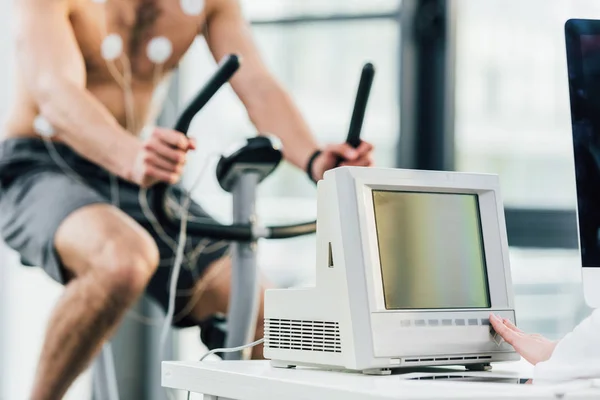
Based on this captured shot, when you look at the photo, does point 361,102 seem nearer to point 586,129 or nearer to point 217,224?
point 217,224

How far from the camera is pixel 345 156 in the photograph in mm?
2094

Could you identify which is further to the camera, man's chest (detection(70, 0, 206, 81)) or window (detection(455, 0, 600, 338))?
window (detection(455, 0, 600, 338))

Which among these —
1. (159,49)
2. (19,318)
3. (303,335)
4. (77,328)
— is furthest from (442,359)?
(19,318)

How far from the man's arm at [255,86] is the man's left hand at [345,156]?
272 mm

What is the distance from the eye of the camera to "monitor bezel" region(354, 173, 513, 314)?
1107mm

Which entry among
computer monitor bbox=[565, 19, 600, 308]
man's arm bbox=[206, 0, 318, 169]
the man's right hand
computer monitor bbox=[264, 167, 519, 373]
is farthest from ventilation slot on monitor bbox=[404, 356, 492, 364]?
man's arm bbox=[206, 0, 318, 169]

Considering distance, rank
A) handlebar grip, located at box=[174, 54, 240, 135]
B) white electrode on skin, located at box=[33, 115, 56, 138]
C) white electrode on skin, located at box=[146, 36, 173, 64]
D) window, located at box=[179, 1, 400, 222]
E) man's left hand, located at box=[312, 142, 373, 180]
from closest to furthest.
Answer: handlebar grip, located at box=[174, 54, 240, 135] → man's left hand, located at box=[312, 142, 373, 180] → white electrode on skin, located at box=[33, 115, 56, 138] → white electrode on skin, located at box=[146, 36, 173, 64] → window, located at box=[179, 1, 400, 222]

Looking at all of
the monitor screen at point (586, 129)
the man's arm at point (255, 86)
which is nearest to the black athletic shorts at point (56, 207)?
the man's arm at point (255, 86)

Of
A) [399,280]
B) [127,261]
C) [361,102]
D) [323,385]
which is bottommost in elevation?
[323,385]

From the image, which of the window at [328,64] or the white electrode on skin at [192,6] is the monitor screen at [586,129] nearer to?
the white electrode on skin at [192,6]

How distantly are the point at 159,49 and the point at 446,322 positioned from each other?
5.02ft

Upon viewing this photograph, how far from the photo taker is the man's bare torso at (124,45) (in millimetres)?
2309

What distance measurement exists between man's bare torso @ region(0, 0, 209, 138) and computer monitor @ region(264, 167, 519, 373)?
4.10 feet

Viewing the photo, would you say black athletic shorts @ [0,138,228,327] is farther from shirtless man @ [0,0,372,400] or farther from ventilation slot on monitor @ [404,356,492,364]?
ventilation slot on monitor @ [404,356,492,364]
